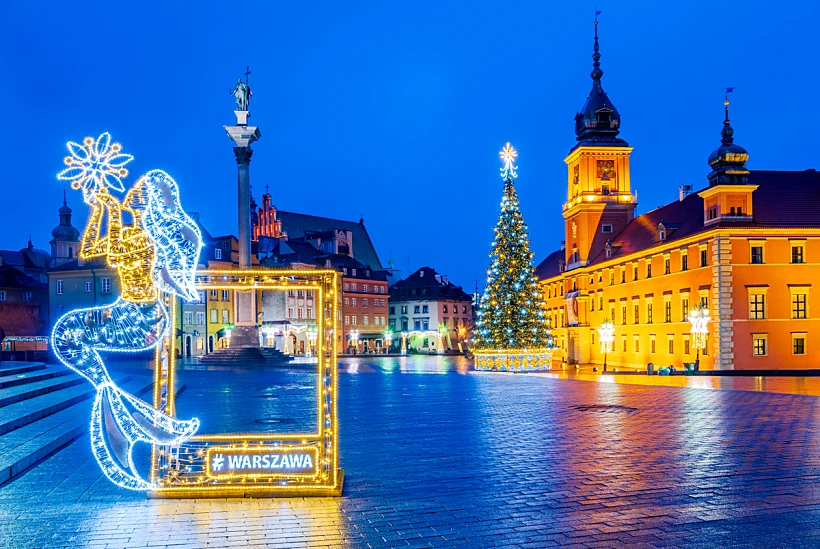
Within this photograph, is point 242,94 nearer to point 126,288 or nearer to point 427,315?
point 126,288

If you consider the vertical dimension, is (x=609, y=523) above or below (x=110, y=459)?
below

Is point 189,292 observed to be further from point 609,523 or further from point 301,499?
point 609,523

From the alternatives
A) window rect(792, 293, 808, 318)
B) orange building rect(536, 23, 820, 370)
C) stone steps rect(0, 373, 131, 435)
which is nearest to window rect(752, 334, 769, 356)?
orange building rect(536, 23, 820, 370)

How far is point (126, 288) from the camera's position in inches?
341

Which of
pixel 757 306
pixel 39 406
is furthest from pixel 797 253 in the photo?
pixel 39 406

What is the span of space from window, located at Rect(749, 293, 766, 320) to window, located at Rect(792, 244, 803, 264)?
3.06 metres

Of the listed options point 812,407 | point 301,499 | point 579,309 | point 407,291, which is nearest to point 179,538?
point 301,499

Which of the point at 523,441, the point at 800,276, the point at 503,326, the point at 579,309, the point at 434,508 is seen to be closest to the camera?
the point at 434,508

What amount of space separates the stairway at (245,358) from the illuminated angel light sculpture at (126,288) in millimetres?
35052

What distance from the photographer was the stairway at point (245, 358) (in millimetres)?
43594

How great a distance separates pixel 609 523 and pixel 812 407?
568 inches

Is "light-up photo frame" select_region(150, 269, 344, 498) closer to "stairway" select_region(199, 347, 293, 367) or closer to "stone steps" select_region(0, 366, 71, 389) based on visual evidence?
"stone steps" select_region(0, 366, 71, 389)

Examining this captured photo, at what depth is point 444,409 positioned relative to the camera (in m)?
19.0

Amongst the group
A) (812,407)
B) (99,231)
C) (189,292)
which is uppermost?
A: (99,231)
